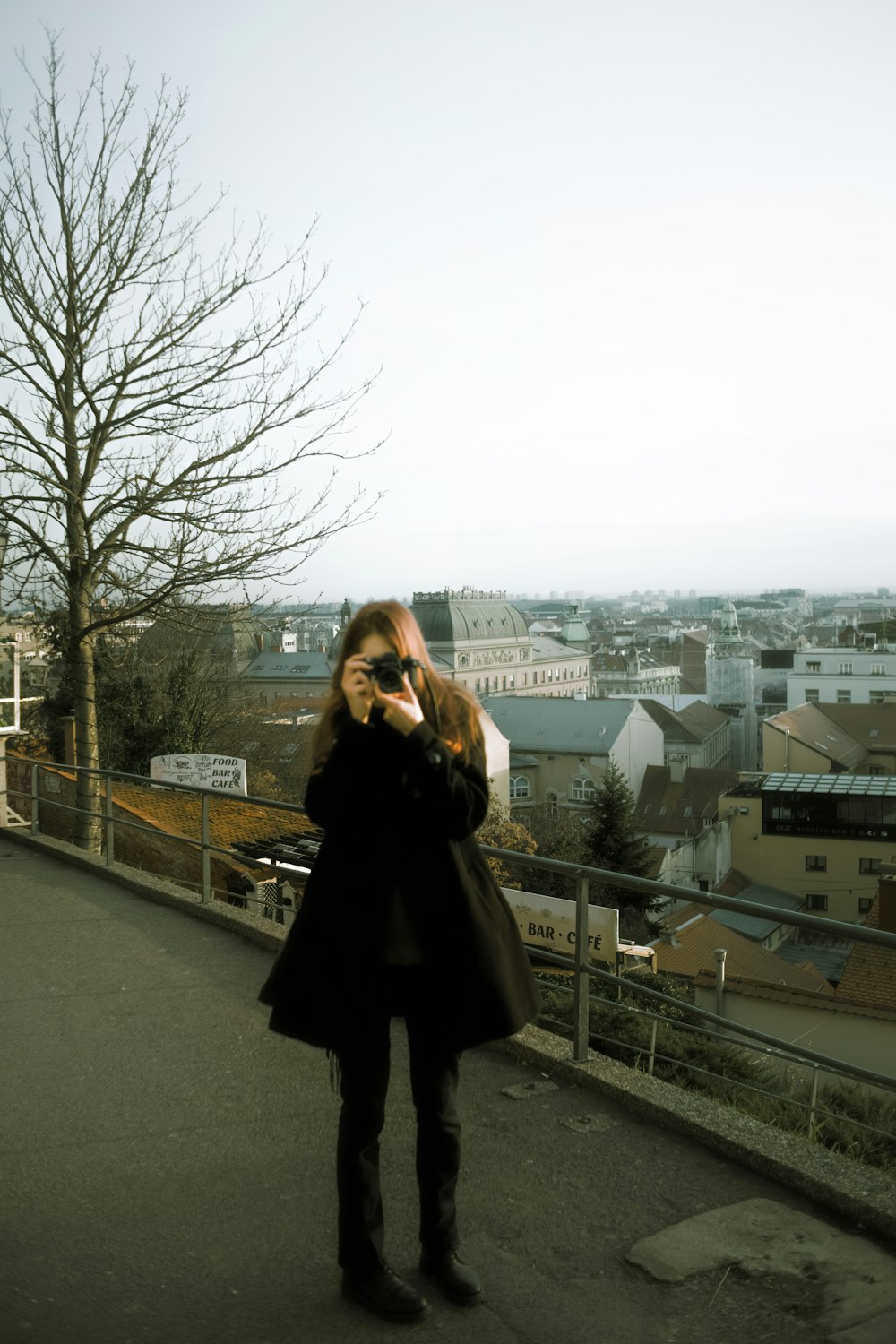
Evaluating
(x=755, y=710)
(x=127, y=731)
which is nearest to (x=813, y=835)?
(x=127, y=731)

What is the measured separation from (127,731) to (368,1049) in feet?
87.5

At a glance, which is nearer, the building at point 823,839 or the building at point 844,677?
the building at point 823,839

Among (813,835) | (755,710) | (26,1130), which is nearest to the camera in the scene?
(26,1130)

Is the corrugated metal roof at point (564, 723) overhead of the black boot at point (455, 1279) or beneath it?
beneath

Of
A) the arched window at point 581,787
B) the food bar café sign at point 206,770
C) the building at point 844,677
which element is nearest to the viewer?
the food bar café sign at point 206,770

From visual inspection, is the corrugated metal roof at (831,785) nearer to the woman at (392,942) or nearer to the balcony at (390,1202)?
the balcony at (390,1202)

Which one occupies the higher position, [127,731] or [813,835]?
[127,731]

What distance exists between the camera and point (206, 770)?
50.6 ft

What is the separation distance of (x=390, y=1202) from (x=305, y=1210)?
27cm

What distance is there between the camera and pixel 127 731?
2861cm

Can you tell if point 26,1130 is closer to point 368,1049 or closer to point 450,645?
point 368,1049

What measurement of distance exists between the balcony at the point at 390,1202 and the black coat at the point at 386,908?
2.63ft

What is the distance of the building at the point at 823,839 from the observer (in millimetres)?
52031

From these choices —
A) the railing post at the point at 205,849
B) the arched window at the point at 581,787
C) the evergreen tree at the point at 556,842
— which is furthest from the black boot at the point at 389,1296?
the arched window at the point at 581,787
